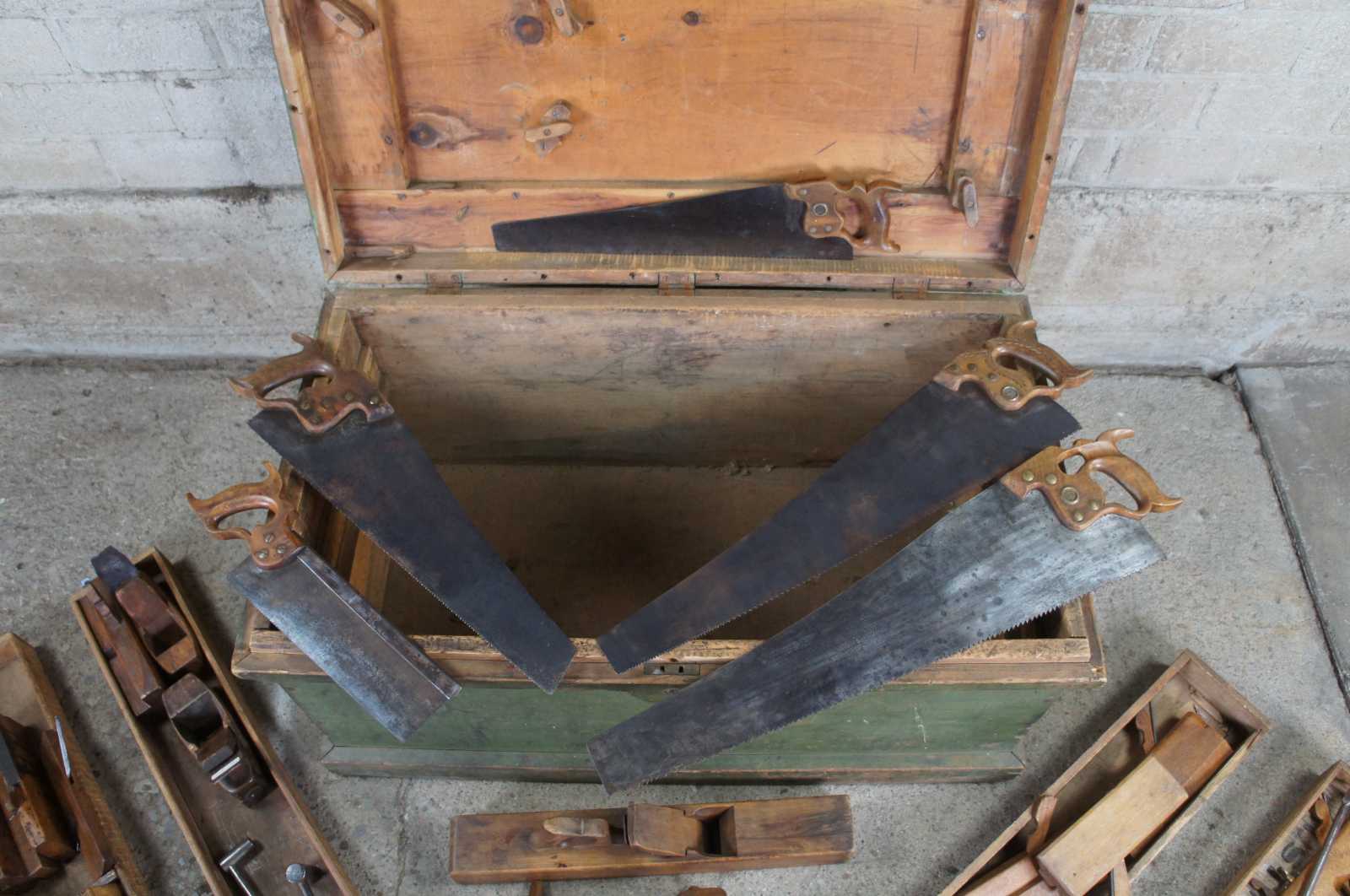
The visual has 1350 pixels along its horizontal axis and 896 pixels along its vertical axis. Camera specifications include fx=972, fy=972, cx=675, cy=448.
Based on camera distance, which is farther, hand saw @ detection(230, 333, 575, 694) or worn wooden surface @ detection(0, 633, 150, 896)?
worn wooden surface @ detection(0, 633, 150, 896)

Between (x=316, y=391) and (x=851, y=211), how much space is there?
47.3 inches

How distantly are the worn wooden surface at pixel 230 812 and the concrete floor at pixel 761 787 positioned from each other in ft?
0.39

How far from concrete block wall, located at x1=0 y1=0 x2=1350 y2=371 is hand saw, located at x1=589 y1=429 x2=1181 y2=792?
3.85 ft

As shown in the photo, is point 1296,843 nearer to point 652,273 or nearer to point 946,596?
point 946,596

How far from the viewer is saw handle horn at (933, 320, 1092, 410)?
1.94 metres

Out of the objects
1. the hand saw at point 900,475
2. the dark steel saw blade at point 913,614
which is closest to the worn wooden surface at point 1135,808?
the dark steel saw blade at point 913,614

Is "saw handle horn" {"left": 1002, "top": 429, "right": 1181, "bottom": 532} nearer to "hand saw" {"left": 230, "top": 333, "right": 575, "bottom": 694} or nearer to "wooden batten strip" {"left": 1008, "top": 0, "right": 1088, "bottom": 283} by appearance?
"wooden batten strip" {"left": 1008, "top": 0, "right": 1088, "bottom": 283}

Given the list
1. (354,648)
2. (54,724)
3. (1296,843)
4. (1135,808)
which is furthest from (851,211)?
(54,724)

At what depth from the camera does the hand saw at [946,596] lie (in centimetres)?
173

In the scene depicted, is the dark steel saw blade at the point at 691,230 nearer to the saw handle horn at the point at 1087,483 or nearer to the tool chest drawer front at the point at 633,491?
the tool chest drawer front at the point at 633,491

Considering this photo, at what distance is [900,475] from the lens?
1.95m

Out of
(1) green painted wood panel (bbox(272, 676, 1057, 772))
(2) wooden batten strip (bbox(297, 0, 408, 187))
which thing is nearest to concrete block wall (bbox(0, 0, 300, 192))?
(2) wooden batten strip (bbox(297, 0, 408, 187))

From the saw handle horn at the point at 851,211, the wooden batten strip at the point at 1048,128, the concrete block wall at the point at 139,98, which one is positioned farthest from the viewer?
the concrete block wall at the point at 139,98

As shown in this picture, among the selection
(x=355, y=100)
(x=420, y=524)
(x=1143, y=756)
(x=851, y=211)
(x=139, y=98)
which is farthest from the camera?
(x=139, y=98)
